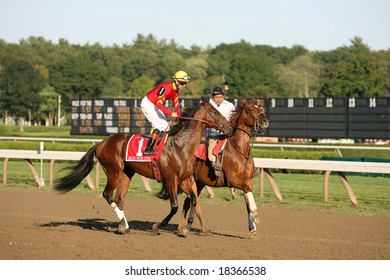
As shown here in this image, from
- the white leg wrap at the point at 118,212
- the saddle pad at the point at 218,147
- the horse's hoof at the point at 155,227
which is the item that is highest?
the saddle pad at the point at 218,147

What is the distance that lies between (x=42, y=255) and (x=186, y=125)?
254cm

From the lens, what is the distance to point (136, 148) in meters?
8.77

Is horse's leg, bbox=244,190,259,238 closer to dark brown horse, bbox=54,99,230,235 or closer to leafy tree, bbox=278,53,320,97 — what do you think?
dark brown horse, bbox=54,99,230,235

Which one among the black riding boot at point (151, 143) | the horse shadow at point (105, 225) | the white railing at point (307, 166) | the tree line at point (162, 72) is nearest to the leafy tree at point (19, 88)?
the tree line at point (162, 72)

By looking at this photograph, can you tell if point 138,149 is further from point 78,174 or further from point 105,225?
point 105,225

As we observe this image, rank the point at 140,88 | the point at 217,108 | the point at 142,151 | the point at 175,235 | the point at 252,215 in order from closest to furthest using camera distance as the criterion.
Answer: the point at 252,215 → the point at 175,235 → the point at 142,151 → the point at 217,108 → the point at 140,88

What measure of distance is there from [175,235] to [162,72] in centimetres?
9564

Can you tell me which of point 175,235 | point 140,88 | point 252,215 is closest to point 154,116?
point 175,235

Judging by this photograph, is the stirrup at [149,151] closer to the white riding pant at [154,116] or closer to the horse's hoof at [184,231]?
the white riding pant at [154,116]

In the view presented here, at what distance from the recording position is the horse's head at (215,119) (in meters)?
8.39

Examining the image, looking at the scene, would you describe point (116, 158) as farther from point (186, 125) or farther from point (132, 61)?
point (132, 61)

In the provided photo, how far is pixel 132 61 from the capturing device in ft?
342

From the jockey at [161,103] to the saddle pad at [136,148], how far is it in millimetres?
115
